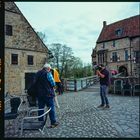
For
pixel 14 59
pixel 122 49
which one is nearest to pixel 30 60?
pixel 14 59

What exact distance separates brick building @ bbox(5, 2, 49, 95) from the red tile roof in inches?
672

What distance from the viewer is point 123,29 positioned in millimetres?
33188

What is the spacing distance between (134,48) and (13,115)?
27730 millimetres

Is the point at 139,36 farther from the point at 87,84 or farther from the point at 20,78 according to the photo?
the point at 20,78

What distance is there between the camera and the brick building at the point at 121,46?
30.4 meters

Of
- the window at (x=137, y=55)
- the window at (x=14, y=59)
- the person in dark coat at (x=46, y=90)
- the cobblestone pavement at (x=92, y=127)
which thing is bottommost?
the cobblestone pavement at (x=92, y=127)

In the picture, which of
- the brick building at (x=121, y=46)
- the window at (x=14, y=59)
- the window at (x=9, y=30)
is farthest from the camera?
the brick building at (x=121, y=46)

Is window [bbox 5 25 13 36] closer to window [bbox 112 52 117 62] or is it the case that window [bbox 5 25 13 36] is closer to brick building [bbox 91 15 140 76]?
brick building [bbox 91 15 140 76]

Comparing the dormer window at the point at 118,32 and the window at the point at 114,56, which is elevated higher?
the dormer window at the point at 118,32

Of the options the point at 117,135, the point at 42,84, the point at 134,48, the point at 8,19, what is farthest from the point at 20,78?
the point at 134,48

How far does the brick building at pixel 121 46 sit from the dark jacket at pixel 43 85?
23610mm

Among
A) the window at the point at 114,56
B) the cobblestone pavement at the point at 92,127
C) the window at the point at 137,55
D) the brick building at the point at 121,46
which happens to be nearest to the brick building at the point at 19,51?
the cobblestone pavement at the point at 92,127

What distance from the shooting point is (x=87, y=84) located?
1997 cm

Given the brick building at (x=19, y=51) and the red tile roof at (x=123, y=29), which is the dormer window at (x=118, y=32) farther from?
the brick building at (x=19, y=51)
